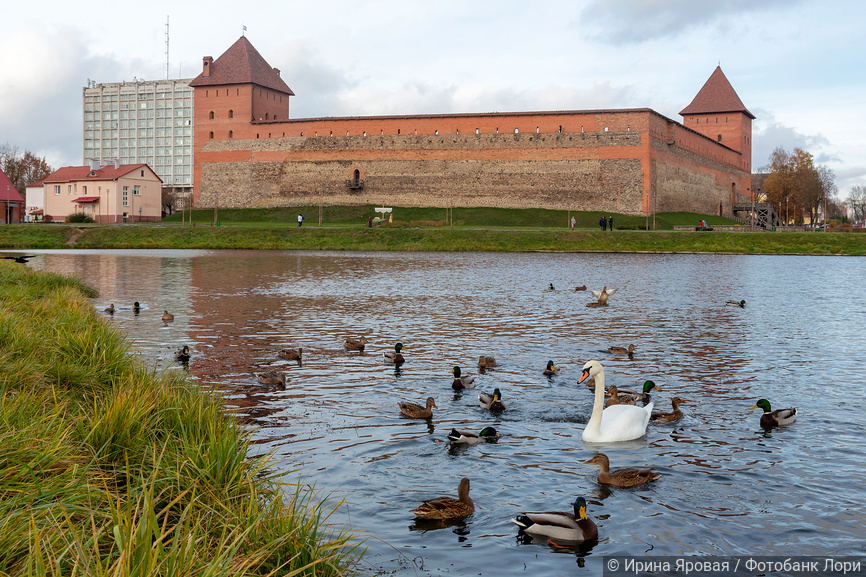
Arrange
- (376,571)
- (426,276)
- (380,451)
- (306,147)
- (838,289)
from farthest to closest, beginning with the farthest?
1. (306,147)
2. (426,276)
3. (838,289)
4. (380,451)
5. (376,571)

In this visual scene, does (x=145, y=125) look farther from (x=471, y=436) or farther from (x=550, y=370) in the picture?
(x=471, y=436)

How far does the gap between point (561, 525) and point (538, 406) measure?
338 centimetres

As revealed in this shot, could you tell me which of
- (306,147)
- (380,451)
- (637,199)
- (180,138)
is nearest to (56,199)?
(306,147)

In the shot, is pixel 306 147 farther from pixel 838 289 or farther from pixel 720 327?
pixel 720 327

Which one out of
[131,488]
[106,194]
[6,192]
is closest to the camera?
[131,488]

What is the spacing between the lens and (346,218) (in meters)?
60.8

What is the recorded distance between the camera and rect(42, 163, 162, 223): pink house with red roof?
62344 mm

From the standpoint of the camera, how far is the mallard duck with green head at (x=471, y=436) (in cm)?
647

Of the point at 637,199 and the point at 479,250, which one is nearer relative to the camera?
the point at 479,250

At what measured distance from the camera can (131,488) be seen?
405 centimetres

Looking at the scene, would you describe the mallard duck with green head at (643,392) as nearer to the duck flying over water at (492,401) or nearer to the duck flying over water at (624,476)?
the duck flying over water at (492,401)

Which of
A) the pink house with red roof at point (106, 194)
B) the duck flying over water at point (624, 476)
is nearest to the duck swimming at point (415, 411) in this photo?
the duck flying over water at point (624, 476)

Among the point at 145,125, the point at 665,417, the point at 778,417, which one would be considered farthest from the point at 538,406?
the point at 145,125

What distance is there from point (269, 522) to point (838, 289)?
21801 mm
